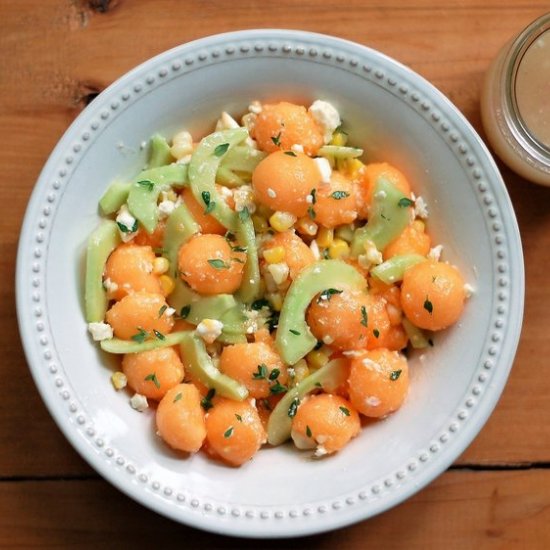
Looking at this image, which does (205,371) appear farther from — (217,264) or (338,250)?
(338,250)

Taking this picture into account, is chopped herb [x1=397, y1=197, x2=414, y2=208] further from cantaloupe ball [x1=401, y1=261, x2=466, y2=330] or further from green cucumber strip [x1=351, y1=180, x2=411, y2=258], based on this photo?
cantaloupe ball [x1=401, y1=261, x2=466, y2=330]

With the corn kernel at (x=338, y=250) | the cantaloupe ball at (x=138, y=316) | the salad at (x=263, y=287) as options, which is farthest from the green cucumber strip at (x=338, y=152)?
the cantaloupe ball at (x=138, y=316)

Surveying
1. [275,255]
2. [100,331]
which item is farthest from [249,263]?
[100,331]

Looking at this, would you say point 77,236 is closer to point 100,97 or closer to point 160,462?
point 100,97

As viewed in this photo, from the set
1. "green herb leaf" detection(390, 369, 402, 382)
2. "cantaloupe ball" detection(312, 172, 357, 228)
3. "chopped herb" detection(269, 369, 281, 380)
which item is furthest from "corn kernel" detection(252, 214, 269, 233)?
"green herb leaf" detection(390, 369, 402, 382)

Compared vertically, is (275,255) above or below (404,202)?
below

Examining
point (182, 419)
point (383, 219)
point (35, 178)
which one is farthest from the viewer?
point (35, 178)

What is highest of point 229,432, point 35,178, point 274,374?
point 35,178
